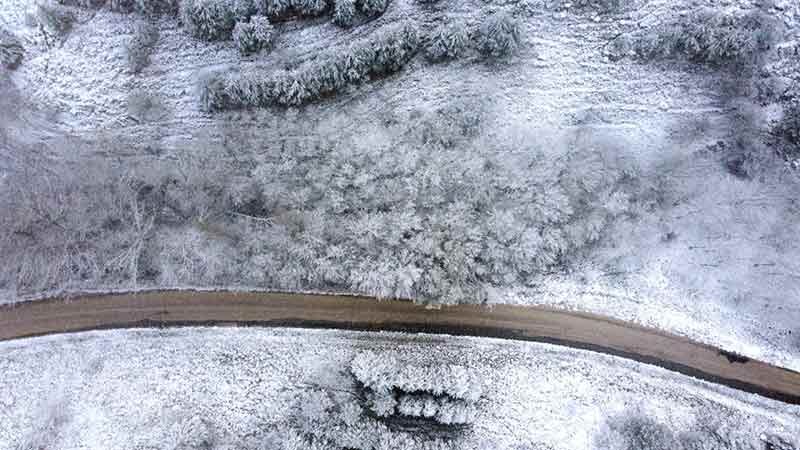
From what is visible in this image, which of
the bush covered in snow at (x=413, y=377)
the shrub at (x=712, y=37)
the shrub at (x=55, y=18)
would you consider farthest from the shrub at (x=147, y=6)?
the shrub at (x=712, y=37)

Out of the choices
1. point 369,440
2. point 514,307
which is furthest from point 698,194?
point 369,440

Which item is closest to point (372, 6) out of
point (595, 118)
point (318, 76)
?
point (318, 76)

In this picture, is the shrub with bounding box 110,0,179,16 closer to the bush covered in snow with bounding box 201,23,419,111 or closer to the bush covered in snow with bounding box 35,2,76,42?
the bush covered in snow with bounding box 35,2,76,42

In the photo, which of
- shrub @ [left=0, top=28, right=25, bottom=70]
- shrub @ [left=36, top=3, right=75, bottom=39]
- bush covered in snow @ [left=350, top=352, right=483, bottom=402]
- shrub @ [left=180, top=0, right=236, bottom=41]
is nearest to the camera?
bush covered in snow @ [left=350, top=352, right=483, bottom=402]

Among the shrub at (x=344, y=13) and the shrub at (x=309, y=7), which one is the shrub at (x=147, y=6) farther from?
the shrub at (x=344, y=13)

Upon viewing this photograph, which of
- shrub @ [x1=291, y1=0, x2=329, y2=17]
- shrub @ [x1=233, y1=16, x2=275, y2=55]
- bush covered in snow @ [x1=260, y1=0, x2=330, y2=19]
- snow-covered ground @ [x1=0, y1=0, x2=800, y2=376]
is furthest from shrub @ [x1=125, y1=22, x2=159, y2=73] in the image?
shrub @ [x1=291, y1=0, x2=329, y2=17]

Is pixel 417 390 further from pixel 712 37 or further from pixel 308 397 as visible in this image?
pixel 712 37
